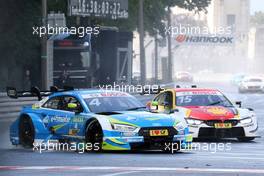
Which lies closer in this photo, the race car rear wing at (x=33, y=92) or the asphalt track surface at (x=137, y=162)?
the asphalt track surface at (x=137, y=162)

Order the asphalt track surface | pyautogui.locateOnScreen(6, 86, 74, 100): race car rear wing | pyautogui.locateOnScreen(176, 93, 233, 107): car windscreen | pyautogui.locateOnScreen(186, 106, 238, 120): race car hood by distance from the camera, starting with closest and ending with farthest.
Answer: the asphalt track surface < pyautogui.locateOnScreen(6, 86, 74, 100): race car rear wing < pyautogui.locateOnScreen(186, 106, 238, 120): race car hood < pyautogui.locateOnScreen(176, 93, 233, 107): car windscreen

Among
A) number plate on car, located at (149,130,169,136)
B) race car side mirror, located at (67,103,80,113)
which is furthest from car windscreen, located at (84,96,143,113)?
number plate on car, located at (149,130,169,136)

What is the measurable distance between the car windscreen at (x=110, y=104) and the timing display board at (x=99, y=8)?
22.7m

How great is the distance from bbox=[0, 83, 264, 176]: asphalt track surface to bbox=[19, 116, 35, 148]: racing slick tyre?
0.24m

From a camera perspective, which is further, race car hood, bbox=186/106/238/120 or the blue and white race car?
race car hood, bbox=186/106/238/120

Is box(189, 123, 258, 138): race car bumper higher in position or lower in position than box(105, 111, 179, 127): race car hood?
lower

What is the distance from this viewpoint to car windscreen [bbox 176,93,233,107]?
19.9 m

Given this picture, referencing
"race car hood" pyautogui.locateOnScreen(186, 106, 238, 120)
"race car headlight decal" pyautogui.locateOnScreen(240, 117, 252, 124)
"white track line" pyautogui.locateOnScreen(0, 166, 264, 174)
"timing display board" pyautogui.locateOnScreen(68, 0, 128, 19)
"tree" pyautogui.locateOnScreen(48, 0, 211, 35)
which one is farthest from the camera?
"tree" pyautogui.locateOnScreen(48, 0, 211, 35)

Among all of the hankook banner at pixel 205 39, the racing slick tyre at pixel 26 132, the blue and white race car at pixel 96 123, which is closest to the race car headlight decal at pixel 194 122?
the blue and white race car at pixel 96 123

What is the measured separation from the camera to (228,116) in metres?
18.9

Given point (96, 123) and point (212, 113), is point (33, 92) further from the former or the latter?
point (212, 113)

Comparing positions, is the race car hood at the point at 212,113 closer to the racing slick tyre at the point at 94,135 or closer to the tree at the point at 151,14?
the racing slick tyre at the point at 94,135

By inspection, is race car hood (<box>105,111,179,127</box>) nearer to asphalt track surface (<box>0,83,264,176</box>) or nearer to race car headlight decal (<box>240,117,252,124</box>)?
asphalt track surface (<box>0,83,264,176</box>)

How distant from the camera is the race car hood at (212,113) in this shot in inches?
741
